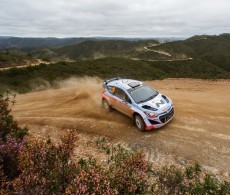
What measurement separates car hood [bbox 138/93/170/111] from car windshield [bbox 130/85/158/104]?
31 centimetres

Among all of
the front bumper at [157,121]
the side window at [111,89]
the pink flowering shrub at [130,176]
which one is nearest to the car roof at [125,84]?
the side window at [111,89]

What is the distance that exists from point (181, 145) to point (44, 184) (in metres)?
5.77

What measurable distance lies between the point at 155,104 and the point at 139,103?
0.73 m

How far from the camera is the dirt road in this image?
8305 mm

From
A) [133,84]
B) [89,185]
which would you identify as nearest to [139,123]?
[133,84]

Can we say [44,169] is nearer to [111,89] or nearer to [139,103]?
[139,103]

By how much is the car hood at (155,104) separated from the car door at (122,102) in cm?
76

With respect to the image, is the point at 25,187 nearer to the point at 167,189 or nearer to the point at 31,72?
the point at 167,189

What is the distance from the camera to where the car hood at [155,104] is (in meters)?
10.1

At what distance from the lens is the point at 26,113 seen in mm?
14055

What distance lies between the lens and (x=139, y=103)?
1057 centimetres

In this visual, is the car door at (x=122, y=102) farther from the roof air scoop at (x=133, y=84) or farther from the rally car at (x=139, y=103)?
the roof air scoop at (x=133, y=84)

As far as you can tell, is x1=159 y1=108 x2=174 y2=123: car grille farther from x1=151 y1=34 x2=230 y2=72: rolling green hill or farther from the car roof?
x1=151 y1=34 x2=230 y2=72: rolling green hill

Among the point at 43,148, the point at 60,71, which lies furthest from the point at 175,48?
the point at 43,148
